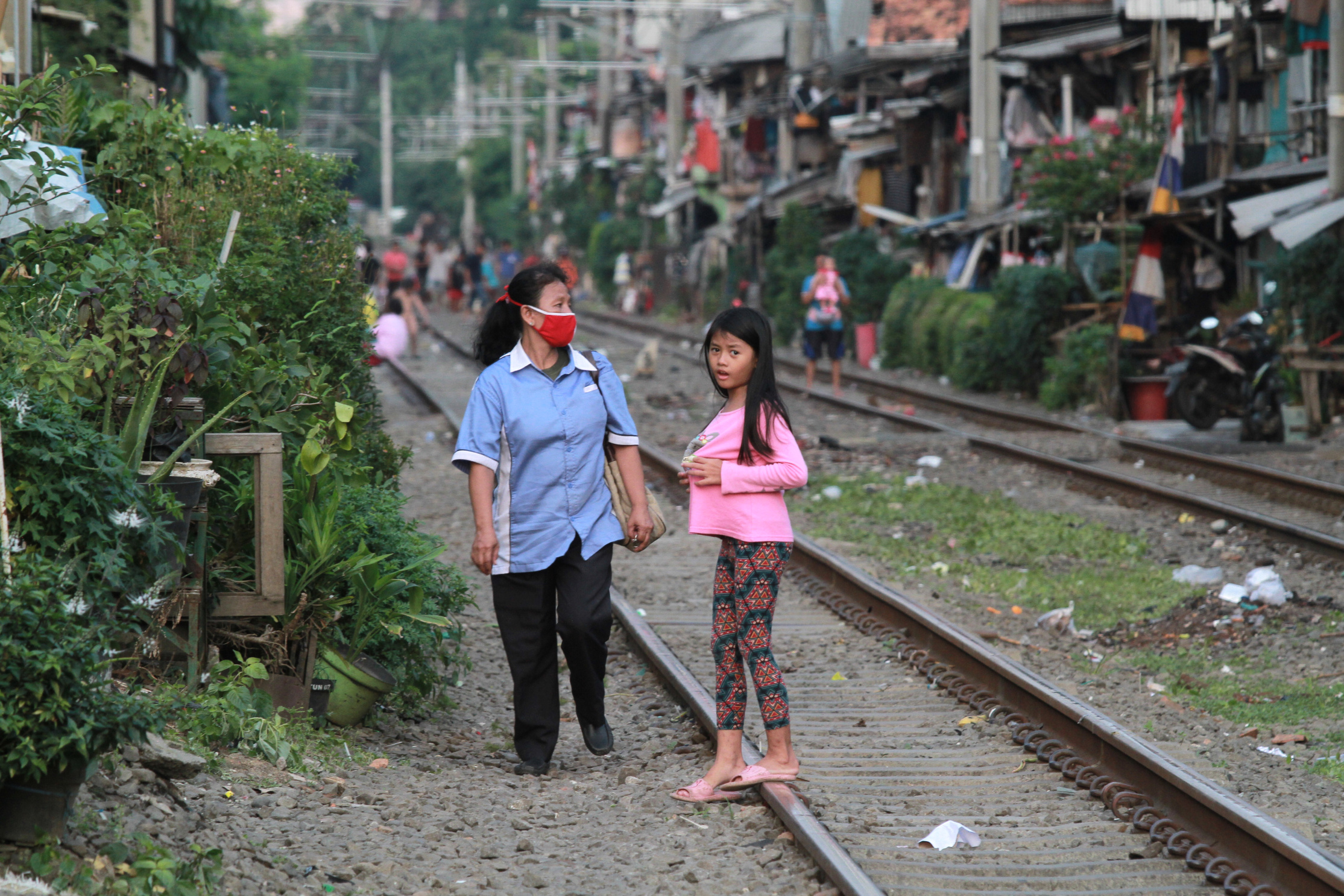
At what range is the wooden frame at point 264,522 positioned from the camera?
5.79 m

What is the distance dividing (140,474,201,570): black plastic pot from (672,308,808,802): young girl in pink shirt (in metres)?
1.74

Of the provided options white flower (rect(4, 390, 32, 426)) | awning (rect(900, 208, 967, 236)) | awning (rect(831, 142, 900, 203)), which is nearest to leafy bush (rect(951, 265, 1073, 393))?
awning (rect(900, 208, 967, 236))

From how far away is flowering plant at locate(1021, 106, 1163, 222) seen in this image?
20922 mm

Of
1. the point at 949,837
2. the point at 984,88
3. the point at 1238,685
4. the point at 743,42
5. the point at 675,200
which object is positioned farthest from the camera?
the point at 675,200

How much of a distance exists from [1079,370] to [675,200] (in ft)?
97.2

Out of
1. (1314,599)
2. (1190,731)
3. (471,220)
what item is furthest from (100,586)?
(471,220)

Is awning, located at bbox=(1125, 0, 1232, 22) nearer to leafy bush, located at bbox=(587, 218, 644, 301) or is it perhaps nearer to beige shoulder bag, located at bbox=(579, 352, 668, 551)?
beige shoulder bag, located at bbox=(579, 352, 668, 551)

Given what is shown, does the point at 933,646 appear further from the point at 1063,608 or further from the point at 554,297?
the point at 554,297

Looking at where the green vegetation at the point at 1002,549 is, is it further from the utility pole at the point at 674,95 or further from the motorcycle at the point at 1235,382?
the utility pole at the point at 674,95

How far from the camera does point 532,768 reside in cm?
596

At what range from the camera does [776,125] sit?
1809 inches

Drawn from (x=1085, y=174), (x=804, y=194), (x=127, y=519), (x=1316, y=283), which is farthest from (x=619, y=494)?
(x=804, y=194)

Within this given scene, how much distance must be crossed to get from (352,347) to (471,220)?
7551 centimetres

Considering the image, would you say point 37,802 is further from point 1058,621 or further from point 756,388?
point 1058,621
